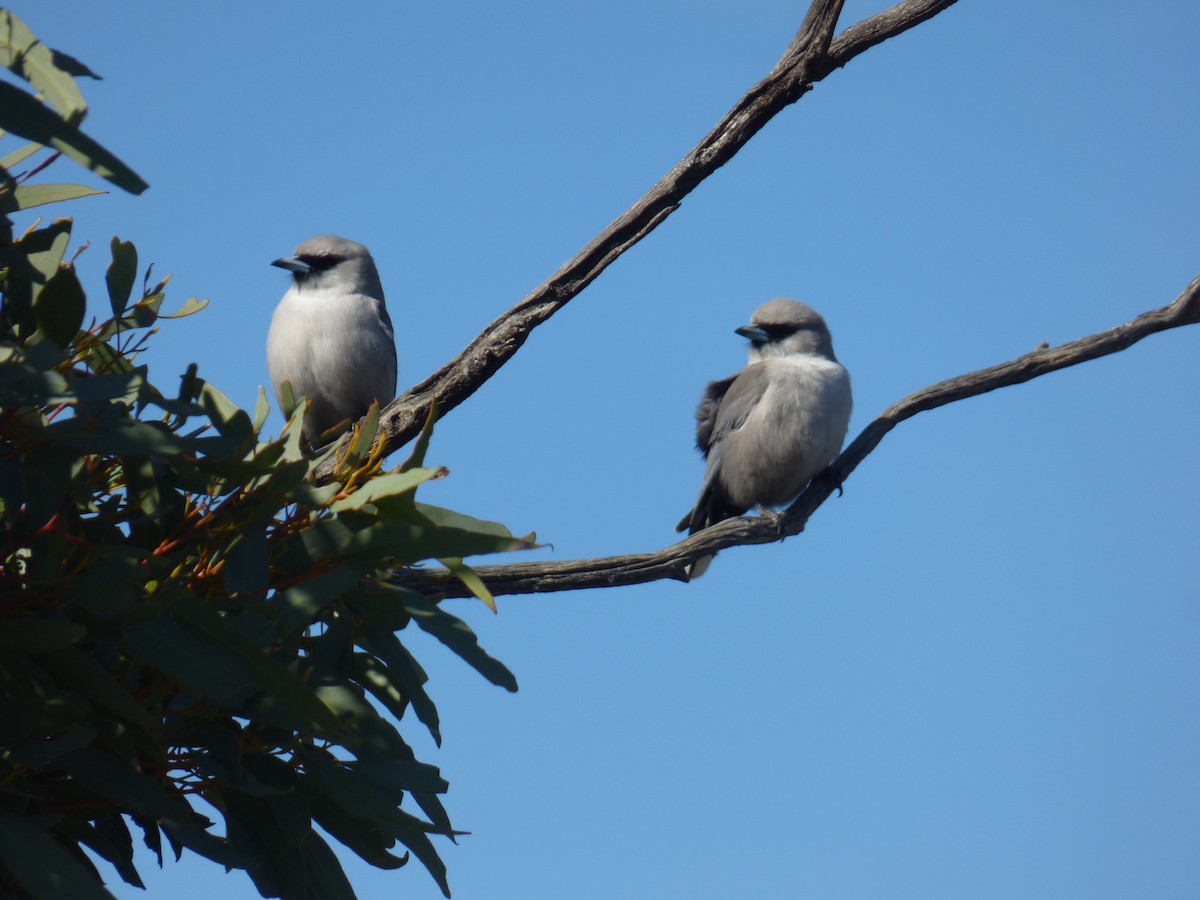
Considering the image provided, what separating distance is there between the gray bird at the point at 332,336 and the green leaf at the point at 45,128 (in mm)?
4341

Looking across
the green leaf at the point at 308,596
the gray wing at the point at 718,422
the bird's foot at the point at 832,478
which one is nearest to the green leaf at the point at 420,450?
the green leaf at the point at 308,596

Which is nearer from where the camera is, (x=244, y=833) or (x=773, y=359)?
(x=244, y=833)

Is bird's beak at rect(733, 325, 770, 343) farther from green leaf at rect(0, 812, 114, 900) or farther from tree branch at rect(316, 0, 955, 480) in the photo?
green leaf at rect(0, 812, 114, 900)

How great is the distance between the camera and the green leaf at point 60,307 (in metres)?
2.15

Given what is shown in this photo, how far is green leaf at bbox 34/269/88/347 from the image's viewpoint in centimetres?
215

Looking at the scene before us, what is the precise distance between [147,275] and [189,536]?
2.49 feet

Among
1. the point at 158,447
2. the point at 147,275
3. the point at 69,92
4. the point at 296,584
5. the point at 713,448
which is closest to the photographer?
the point at 69,92

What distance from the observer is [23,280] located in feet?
6.88

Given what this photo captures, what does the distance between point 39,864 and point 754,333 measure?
5.26 metres

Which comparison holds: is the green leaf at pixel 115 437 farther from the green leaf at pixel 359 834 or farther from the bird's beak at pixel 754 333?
the bird's beak at pixel 754 333

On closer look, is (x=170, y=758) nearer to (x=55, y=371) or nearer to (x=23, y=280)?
(x=55, y=371)

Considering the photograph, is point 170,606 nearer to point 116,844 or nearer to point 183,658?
point 183,658

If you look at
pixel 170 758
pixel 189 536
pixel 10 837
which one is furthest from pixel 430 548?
pixel 10 837

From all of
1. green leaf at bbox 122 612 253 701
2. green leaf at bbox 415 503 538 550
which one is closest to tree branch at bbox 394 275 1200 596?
green leaf at bbox 415 503 538 550
